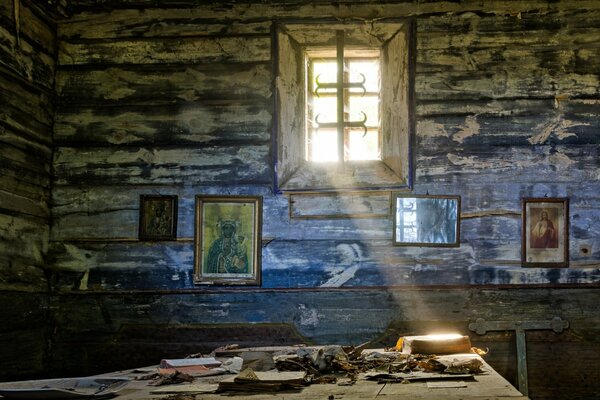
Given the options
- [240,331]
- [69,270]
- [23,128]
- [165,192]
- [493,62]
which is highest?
[493,62]

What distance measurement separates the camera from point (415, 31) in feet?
16.1

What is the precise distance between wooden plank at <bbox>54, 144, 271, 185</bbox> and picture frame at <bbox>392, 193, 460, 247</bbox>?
46.8 inches

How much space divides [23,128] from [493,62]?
12.8 ft

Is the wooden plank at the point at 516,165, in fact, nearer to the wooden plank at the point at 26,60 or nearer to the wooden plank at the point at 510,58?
the wooden plank at the point at 510,58

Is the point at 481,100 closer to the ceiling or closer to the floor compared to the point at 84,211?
closer to the ceiling

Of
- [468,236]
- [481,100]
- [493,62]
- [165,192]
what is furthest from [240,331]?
[493,62]

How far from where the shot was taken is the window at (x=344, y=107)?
491 cm

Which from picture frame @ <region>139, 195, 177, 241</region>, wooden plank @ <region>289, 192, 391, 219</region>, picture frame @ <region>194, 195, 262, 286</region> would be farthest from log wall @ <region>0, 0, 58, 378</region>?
wooden plank @ <region>289, 192, 391, 219</region>

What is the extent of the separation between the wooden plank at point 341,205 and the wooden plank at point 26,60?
2324 mm

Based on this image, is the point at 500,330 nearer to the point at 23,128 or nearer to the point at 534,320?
the point at 534,320

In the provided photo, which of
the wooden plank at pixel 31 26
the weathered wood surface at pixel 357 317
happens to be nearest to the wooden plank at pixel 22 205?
the weathered wood surface at pixel 357 317

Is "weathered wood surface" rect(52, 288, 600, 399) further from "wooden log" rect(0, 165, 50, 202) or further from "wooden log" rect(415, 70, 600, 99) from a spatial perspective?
"wooden log" rect(415, 70, 600, 99)

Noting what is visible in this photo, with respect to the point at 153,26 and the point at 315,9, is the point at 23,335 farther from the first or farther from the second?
the point at 315,9

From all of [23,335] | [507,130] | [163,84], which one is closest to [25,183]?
[23,335]
